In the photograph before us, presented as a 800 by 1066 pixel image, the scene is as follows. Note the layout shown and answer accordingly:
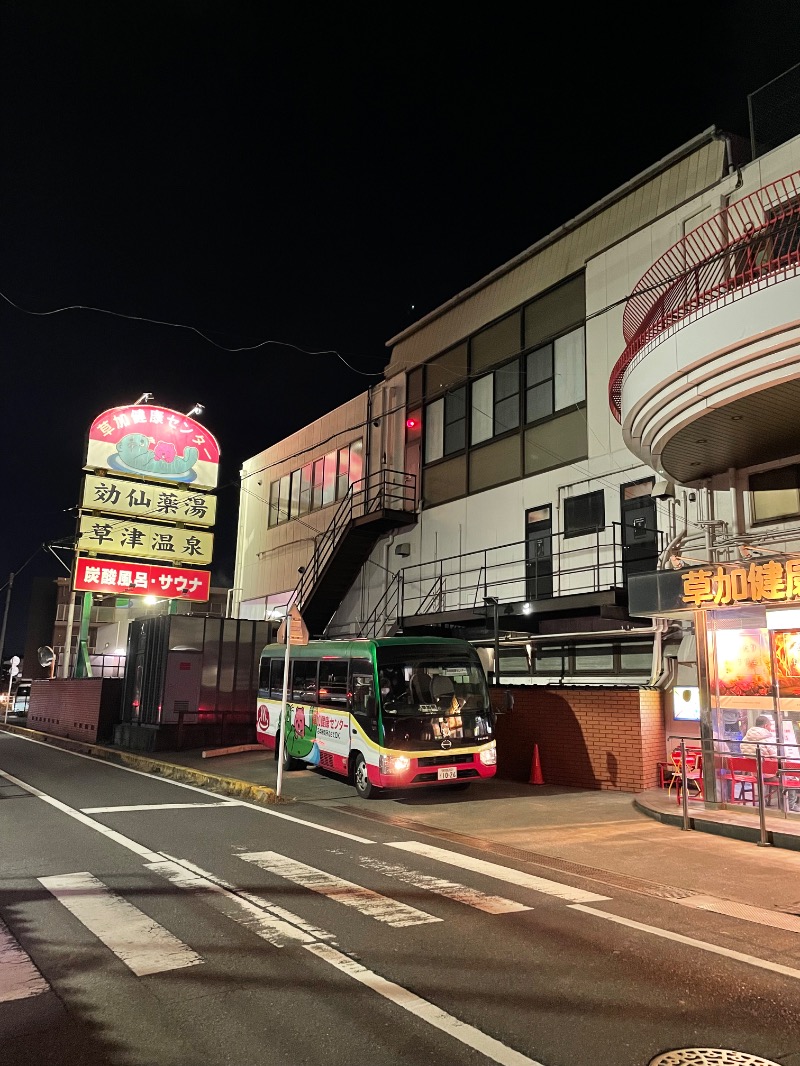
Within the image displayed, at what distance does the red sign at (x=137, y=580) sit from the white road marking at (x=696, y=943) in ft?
74.6

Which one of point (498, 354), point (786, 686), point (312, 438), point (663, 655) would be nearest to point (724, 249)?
point (786, 686)

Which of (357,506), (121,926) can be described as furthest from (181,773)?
(357,506)

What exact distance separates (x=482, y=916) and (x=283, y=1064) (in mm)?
3037

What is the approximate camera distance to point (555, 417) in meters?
19.7

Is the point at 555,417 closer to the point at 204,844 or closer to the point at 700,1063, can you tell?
the point at 204,844

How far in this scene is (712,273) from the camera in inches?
448

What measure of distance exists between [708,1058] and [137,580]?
25423 mm

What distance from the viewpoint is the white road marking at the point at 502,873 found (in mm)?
7301

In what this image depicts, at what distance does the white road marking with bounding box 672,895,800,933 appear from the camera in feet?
21.3

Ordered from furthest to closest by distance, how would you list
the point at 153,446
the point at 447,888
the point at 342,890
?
1. the point at 153,446
2. the point at 447,888
3. the point at 342,890

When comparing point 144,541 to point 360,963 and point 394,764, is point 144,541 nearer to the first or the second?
point 394,764

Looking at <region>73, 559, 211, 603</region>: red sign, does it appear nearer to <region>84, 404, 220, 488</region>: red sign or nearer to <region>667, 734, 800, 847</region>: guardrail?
<region>84, 404, 220, 488</region>: red sign

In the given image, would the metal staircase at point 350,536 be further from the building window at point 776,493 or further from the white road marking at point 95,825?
the white road marking at point 95,825

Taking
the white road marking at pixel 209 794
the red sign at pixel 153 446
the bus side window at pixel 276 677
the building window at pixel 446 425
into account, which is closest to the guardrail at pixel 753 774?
the white road marking at pixel 209 794
